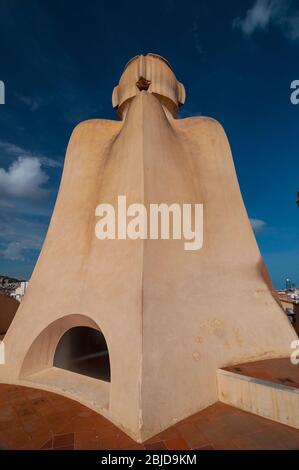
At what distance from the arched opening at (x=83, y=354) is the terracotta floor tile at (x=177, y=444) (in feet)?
10.7

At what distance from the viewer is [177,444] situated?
11.1 feet

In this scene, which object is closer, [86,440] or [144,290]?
[86,440]

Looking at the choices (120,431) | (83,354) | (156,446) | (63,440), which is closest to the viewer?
(156,446)

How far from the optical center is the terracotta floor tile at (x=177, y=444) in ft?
10.8

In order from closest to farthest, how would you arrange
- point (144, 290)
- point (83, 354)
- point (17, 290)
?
point (144, 290) → point (83, 354) → point (17, 290)

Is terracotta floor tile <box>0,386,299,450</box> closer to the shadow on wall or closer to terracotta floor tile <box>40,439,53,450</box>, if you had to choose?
terracotta floor tile <box>40,439,53,450</box>

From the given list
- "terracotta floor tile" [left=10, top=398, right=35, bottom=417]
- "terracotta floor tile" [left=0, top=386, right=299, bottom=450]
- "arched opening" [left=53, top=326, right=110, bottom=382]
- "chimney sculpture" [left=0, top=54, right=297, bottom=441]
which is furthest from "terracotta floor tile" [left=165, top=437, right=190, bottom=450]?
"arched opening" [left=53, top=326, right=110, bottom=382]

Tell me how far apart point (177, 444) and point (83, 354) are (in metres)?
5.19

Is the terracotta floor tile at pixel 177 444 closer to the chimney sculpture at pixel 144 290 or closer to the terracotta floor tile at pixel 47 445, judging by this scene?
the chimney sculpture at pixel 144 290

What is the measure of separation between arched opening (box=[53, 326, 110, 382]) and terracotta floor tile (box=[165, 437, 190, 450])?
3.27 metres

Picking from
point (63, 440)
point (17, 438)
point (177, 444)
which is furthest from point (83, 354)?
point (177, 444)

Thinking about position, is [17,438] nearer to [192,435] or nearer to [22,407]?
[22,407]

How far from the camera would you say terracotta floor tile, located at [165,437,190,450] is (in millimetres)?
Answer: 3303
